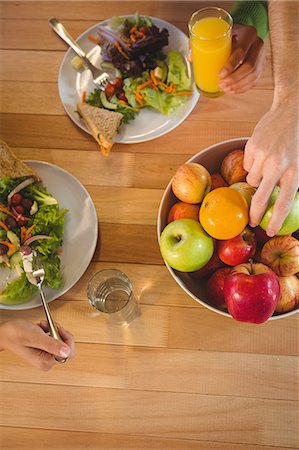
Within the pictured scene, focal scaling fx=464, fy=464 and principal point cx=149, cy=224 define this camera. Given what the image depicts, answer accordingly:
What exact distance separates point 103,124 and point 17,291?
0.43 meters

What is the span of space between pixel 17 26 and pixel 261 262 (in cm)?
95

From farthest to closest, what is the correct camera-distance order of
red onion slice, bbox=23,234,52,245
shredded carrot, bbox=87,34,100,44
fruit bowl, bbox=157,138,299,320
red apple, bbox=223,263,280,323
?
shredded carrot, bbox=87,34,100,44 → red onion slice, bbox=23,234,52,245 → fruit bowl, bbox=157,138,299,320 → red apple, bbox=223,263,280,323

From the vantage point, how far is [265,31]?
3.88ft

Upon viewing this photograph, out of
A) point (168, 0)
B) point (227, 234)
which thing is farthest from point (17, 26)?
point (227, 234)

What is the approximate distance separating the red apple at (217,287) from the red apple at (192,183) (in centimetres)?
15

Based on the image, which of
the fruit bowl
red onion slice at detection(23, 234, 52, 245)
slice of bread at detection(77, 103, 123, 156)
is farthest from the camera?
slice of bread at detection(77, 103, 123, 156)

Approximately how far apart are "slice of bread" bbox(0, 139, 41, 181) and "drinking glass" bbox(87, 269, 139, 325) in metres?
0.29

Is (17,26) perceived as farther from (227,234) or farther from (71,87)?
(227,234)

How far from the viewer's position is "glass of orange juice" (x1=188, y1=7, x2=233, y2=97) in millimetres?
1000

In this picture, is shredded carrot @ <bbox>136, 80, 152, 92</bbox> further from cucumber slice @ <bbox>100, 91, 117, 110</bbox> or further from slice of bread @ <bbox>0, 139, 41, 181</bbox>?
slice of bread @ <bbox>0, 139, 41, 181</bbox>

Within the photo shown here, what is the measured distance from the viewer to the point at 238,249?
839 mm

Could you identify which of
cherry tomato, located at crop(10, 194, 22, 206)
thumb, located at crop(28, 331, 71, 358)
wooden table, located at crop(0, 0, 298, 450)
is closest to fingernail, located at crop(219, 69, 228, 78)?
wooden table, located at crop(0, 0, 298, 450)

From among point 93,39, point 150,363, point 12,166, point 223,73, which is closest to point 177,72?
point 223,73

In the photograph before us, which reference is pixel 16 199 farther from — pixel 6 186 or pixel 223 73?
pixel 223 73
